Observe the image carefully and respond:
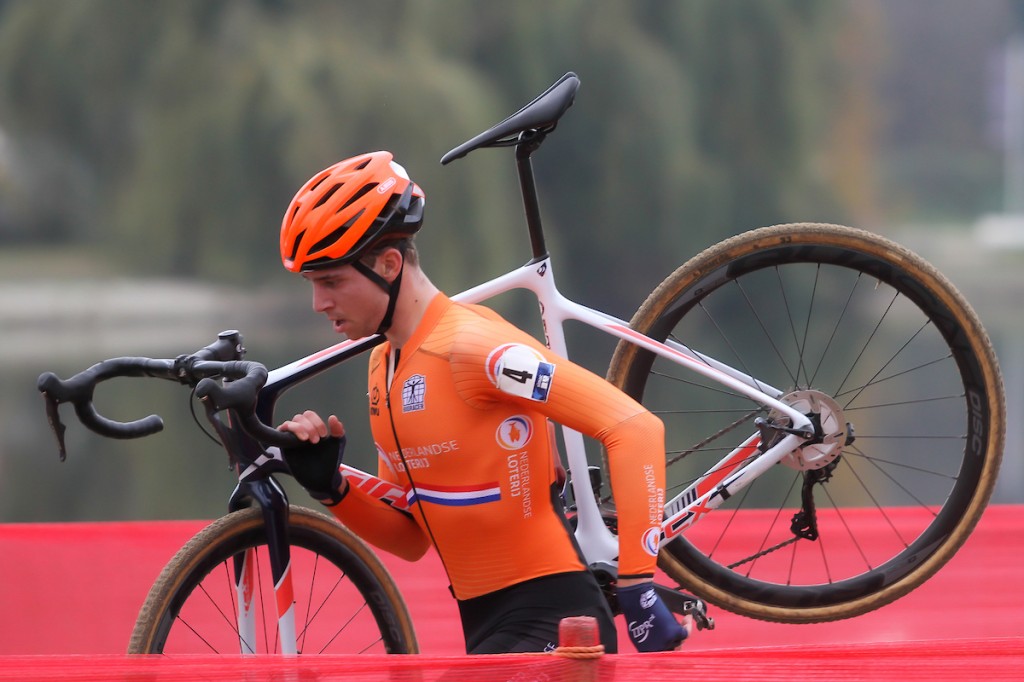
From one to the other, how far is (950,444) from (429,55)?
6348mm

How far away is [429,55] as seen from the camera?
1146 cm

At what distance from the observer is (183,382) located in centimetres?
236

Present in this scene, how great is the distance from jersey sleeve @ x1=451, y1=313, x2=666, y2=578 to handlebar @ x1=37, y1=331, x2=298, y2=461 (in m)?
0.34

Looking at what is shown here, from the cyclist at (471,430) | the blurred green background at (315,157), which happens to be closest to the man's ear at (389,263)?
the cyclist at (471,430)

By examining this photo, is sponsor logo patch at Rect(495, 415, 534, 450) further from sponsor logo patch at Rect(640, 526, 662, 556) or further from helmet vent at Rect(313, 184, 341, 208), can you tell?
helmet vent at Rect(313, 184, 341, 208)

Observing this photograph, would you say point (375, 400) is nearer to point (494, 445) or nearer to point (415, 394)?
point (415, 394)

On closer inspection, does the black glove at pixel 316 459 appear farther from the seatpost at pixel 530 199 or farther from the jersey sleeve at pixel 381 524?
the seatpost at pixel 530 199

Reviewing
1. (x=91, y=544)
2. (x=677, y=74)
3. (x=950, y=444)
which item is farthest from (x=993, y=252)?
(x=91, y=544)

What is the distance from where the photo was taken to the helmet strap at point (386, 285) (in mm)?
2205

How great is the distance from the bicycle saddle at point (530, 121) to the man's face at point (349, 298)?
1.33 feet

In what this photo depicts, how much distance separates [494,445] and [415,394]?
16cm

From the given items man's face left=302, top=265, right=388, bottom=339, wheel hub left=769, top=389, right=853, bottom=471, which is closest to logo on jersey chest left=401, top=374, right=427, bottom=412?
man's face left=302, top=265, right=388, bottom=339

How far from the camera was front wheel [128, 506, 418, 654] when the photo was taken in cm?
229

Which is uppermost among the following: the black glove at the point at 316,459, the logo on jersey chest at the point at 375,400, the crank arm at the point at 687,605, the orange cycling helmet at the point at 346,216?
the orange cycling helmet at the point at 346,216
